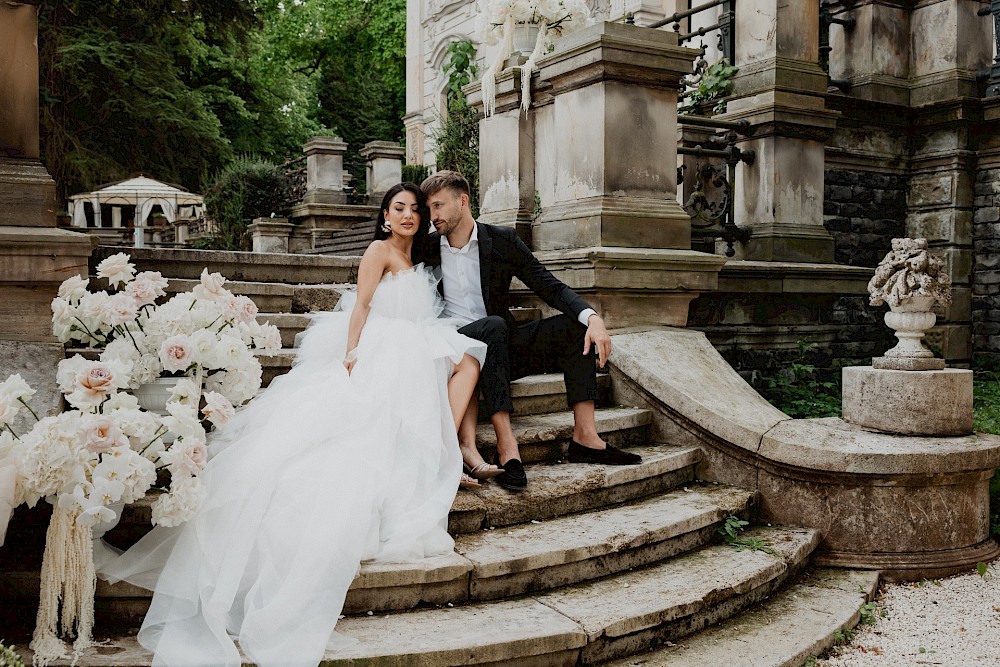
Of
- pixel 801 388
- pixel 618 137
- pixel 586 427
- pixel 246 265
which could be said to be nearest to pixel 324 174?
pixel 246 265

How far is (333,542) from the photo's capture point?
125 inches

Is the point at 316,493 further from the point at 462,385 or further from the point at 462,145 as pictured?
the point at 462,145

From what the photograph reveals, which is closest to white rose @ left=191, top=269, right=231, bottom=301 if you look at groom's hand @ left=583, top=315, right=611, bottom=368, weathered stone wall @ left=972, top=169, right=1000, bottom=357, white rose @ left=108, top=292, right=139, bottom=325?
white rose @ left=108, top=292, right=139, bottom=325

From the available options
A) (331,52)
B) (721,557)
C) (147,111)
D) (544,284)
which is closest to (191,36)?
(147,111)

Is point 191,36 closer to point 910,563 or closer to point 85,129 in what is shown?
point 85,129

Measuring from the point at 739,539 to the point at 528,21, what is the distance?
446 centimetres

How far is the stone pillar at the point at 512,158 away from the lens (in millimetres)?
6750

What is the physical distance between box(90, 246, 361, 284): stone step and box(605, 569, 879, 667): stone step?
3623 millimetres

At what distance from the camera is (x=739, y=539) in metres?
4.44

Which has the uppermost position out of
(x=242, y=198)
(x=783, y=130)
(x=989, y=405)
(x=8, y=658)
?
(x=242, y=198)

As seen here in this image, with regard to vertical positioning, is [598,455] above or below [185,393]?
below

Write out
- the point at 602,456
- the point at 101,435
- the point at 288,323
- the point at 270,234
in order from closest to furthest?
the point at 101,435 < the point at 602,456 < the point at 288,323 < the point at 270,234

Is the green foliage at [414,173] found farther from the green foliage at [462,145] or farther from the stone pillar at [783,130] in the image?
the stone pillar at [783,130]

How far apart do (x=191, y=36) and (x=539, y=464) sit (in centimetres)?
1864
